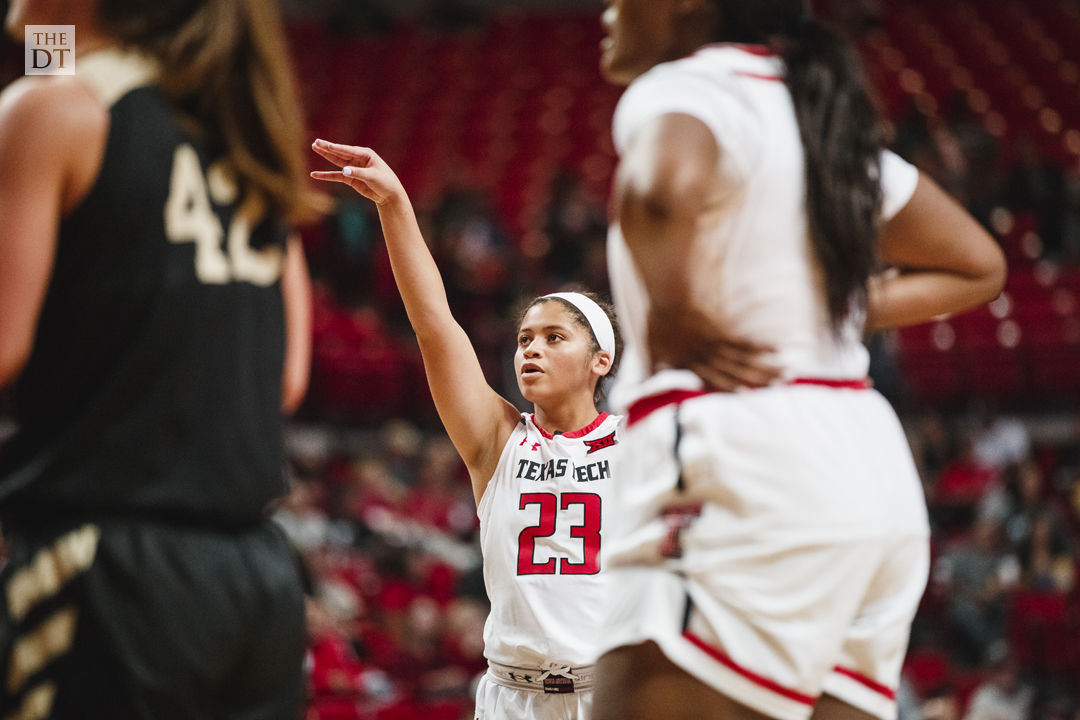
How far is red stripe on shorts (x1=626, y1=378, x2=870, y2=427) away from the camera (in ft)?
6.67

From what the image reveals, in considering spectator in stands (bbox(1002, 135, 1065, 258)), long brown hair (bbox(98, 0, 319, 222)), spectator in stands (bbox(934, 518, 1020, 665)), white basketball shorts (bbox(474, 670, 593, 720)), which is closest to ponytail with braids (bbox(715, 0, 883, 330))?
long brown hair (bbox(98, 0, 319, 222))

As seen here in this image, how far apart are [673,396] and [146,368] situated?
0.82 meters

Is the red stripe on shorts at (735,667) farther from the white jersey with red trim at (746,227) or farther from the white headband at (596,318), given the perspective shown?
the white headband at (596,318)

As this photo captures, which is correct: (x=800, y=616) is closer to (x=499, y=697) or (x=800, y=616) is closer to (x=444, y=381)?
(x=444, y=381)

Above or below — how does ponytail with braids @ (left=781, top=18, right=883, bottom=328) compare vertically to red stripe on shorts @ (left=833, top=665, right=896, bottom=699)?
above

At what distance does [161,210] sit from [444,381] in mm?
1647

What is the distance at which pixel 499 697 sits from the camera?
12.1ft

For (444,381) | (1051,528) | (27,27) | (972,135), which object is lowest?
(1051,528)

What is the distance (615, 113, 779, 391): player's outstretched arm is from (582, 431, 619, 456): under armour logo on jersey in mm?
1813

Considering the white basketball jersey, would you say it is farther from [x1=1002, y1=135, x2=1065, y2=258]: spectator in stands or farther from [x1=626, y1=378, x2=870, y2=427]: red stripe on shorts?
[x1=1002, y1=135, x2=1065, y2=258]: spectator in stands

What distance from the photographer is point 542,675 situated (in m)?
3.59

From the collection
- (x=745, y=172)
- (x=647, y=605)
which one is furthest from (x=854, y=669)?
(x=745, y=172)

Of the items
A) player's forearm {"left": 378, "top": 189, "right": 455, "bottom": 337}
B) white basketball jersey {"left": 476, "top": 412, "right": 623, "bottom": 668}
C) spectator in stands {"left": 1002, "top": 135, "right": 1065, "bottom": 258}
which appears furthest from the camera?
spectator in stands {"left": 1002, "top": 135, "right": 1065, "bottom": 258}

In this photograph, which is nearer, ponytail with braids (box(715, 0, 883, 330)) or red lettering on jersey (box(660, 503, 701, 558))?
red lettering on jersey (box(660, 503, 701, 558))
